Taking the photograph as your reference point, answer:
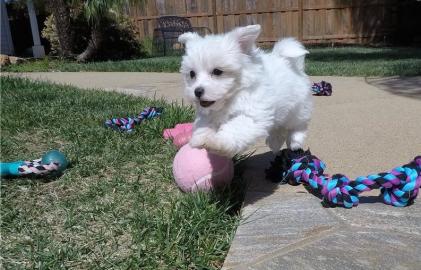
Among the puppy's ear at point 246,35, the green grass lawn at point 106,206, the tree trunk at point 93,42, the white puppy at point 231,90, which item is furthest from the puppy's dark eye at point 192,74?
the tree trunk at point 93,42

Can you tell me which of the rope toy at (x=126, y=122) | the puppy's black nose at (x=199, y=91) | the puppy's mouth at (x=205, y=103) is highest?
the puppy's black nose at (x=199, y=91)

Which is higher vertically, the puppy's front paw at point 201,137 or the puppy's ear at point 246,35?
the puppy's ear at point 246,35

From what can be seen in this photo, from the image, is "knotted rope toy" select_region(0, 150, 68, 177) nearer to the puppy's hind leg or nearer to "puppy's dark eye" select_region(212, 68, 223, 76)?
"puppy's dark eye" select_region(212, 68, 223, 76)

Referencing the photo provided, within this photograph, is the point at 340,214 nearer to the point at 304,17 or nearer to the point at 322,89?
the point at 322,89

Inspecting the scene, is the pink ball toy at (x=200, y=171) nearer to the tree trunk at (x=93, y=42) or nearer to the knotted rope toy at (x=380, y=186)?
the knotted rope toy at (x=380, y=186)

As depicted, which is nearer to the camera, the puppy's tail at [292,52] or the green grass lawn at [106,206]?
the green grass lawn at [106,206]

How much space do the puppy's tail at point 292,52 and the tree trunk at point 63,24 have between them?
12446mm

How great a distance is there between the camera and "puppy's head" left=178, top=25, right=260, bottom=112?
2.76m

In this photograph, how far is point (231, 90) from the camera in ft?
9.30

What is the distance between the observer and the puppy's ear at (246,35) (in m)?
2.86

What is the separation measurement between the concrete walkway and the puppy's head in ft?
2.46

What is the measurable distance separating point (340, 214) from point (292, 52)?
1256 millimetres

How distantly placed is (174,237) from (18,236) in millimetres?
933

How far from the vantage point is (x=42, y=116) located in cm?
495
